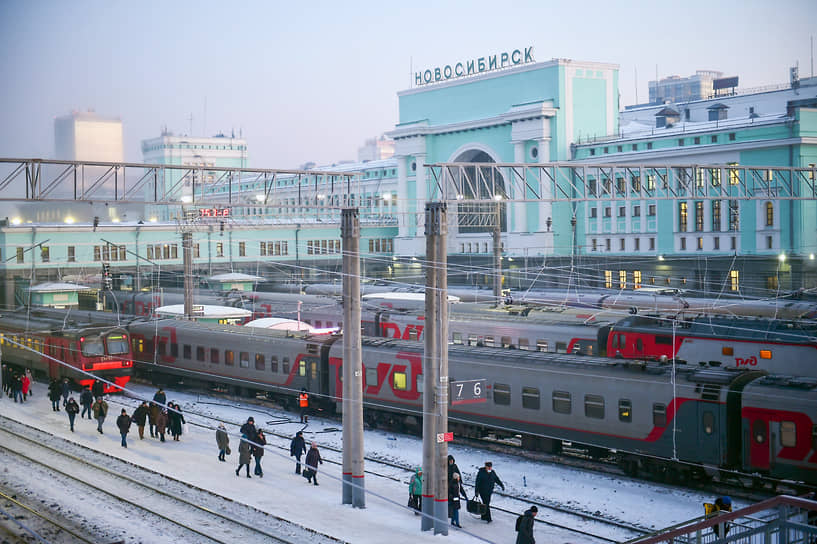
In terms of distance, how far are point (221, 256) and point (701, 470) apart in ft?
188

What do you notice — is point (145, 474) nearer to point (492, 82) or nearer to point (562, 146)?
point (562, 146)

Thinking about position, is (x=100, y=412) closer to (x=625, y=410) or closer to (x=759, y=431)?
(x=625, y=410)

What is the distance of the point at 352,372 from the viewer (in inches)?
791

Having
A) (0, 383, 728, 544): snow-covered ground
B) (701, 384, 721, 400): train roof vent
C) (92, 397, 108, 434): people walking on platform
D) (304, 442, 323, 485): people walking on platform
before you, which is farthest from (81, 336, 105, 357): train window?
(701, 384, 721, 400): train roof vent

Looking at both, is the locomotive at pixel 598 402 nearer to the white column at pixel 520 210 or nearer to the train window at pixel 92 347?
the train window at pixel 92 347

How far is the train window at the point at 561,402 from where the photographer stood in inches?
918

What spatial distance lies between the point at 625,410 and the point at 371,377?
9.32 metres

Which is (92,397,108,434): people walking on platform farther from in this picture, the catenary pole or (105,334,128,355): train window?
the catenary pole

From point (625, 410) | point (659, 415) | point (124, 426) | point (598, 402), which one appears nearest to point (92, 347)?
point (124, 426)

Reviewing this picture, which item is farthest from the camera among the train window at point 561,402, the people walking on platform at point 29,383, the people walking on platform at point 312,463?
the people walking on platform at point 29,383

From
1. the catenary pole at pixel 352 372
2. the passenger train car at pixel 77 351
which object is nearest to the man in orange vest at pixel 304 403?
the passenger train car at pixel 77 351

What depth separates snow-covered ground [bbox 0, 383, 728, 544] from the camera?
727 inches

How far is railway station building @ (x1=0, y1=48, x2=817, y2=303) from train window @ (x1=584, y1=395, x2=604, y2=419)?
26582mm

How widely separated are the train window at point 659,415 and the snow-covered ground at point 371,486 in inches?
60.4
